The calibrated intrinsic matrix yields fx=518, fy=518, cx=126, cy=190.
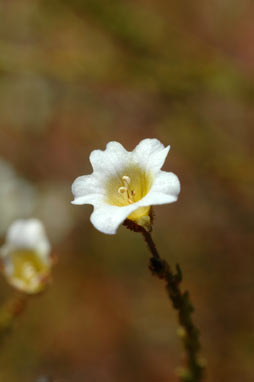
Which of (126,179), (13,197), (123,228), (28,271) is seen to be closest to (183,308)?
(126,179)

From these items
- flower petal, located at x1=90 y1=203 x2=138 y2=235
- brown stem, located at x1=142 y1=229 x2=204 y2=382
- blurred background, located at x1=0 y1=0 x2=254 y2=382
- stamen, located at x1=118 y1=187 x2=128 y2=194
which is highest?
blurred background, located at x1=0 y1=0 x2=254 y2=382

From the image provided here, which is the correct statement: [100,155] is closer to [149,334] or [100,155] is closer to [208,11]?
[149,334]

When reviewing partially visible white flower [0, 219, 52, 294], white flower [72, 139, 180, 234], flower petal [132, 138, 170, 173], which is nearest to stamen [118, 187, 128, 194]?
white flower [72, 139, 180, 234]

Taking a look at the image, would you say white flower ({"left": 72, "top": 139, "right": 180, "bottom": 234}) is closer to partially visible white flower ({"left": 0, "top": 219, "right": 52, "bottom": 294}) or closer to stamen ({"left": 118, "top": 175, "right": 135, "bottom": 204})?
stamen ({"left": 118, "top": 175, "right": 135, "bottom": 204})

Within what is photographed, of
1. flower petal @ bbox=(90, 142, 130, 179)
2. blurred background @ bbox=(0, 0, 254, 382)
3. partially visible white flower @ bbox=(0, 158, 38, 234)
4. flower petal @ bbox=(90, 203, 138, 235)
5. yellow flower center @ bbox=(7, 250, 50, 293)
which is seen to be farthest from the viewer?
partially visible white flower @ bbox=(0, 158, 38, 234)

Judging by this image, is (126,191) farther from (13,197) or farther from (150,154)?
(13,197)

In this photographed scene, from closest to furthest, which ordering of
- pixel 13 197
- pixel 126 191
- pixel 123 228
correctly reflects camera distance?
pixel 126 191 → pixel 123 228 → pixel 13 197

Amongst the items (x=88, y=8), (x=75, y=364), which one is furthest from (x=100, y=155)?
(x=75, y=364)

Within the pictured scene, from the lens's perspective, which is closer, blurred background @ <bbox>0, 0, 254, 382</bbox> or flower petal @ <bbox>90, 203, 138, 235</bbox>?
flower petal @ <bbox>90, 203, 138, 235</bbox>
